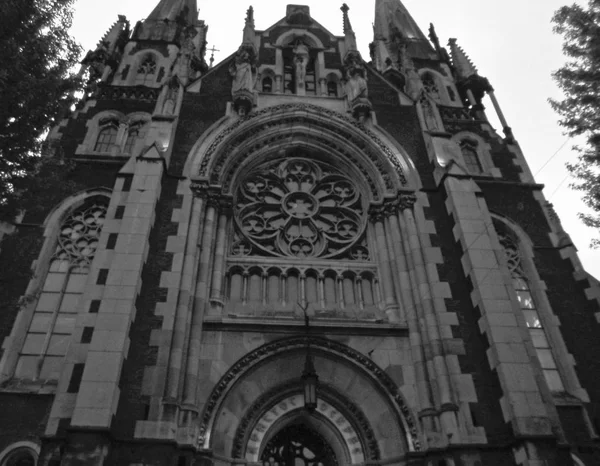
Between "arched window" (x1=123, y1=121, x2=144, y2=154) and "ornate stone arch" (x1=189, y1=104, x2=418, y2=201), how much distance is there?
330 cm

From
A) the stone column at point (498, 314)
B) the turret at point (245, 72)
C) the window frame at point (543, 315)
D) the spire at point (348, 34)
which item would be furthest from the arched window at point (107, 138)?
the window frame at point (543, 315)

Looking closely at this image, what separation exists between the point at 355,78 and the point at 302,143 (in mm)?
3555

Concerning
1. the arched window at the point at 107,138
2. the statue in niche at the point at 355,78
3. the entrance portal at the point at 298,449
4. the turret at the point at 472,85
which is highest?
the turret at the point at 472,85

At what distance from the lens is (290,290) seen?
14.0 meters

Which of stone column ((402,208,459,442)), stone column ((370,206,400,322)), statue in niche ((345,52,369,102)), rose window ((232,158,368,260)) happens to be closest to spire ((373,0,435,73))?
statue in niche ((345,52,369,102))

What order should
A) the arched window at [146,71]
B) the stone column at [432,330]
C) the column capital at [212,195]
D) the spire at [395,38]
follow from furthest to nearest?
the spire at [395,38], the arched window at [146,71], the column capital at [212,195], the stone column at [432,330]

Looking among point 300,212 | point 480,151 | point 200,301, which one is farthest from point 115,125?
point 480,151

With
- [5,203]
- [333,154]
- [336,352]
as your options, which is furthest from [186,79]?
[336,352]

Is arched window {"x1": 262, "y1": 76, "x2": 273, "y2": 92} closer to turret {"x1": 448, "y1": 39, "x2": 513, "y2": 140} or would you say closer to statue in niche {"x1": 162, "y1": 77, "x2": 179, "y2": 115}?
statue in niche {"x1": 162, "y1": 77, "x2": 179, "y2": 115}

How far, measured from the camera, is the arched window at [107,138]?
17.9m

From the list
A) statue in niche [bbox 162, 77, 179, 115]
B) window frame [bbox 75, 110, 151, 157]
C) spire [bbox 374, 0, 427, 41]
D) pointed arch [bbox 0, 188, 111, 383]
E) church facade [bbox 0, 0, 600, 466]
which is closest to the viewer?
church facade [bbox 0, 0, 600, 466]

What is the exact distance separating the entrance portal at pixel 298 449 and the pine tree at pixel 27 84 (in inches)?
298

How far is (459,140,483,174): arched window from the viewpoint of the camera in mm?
18622

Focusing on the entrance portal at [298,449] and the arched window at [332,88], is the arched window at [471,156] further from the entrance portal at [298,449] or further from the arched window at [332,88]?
the entrance portal at [298,449]
